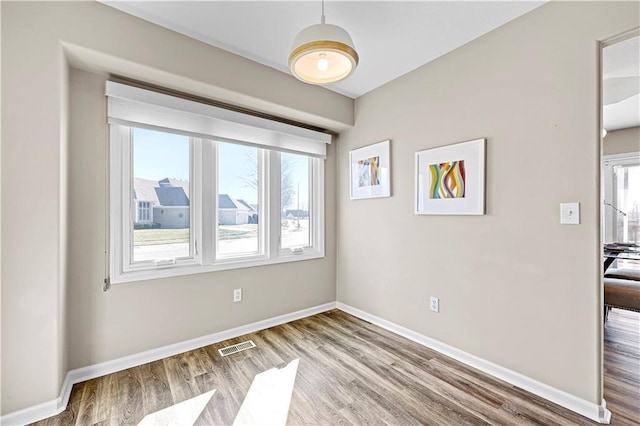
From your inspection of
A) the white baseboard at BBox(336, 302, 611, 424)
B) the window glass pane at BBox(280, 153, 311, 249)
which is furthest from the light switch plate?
the window glass pane at BBox(280, 153, 311, 249)

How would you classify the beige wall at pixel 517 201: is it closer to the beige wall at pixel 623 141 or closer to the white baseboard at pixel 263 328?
the white baseboard at pixel 263 328

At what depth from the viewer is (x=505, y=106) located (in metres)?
2.04

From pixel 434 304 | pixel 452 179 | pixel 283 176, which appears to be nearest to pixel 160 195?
pixel 283 176

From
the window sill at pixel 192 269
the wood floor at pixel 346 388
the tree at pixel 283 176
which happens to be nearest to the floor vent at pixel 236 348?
the wood floor at pixel 346 388

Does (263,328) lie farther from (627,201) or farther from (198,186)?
(627,201)

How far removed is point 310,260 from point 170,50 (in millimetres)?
2401

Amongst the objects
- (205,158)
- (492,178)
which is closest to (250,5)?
(205,158)

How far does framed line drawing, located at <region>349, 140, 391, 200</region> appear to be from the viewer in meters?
2.92

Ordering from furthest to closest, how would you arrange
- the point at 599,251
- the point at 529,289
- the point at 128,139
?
the point at 128,139 < the point at 529,289 < the point at 599,251

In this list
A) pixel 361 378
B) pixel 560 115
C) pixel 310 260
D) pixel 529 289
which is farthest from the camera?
pixel 310 260

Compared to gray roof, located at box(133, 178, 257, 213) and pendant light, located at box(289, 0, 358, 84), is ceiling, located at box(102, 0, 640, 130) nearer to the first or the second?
pendant light, located at box(289, 0, 358, 84)

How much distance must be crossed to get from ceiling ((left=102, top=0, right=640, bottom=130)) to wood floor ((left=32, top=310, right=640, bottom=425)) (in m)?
2.56

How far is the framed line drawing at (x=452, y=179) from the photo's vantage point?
7.12ft

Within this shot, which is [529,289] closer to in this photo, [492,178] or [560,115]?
[492,178]
